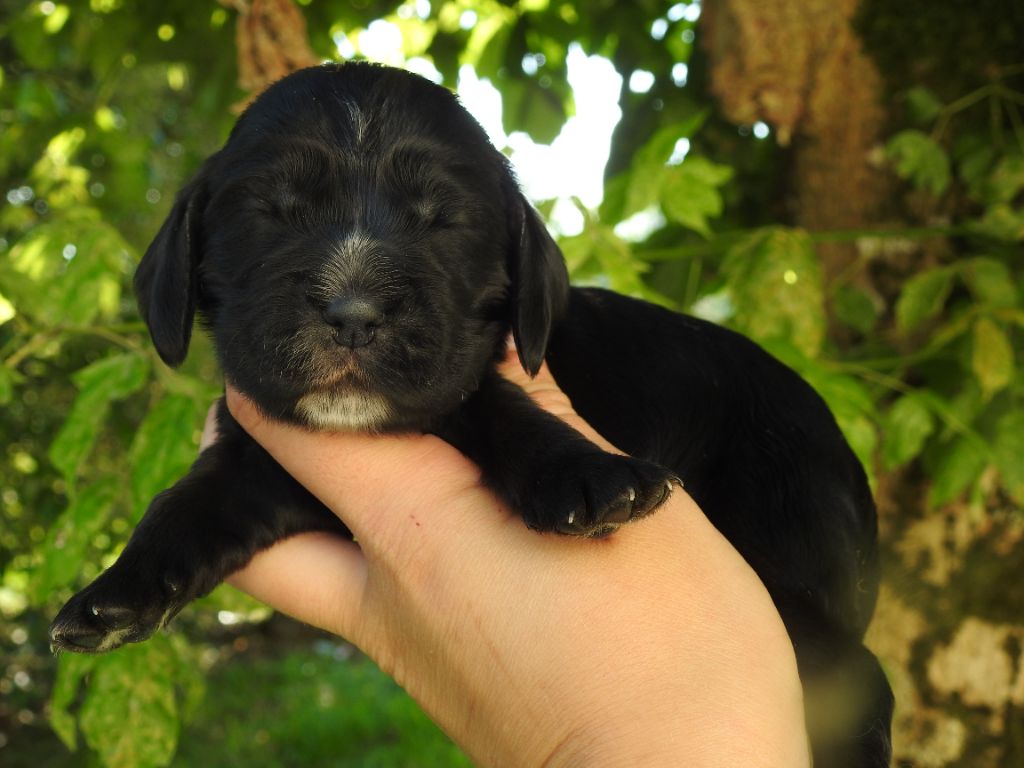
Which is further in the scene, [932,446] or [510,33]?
[510,33]

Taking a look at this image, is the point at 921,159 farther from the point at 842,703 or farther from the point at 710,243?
the point at 842,703

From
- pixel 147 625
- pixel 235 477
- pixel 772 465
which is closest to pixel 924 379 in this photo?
pixel 772 465

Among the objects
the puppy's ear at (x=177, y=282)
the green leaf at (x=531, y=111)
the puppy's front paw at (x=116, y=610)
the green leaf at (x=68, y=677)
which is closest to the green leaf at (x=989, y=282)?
the green leaf at (x=531, y=111)

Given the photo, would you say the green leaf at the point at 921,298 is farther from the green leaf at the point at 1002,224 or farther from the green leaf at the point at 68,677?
the green leaf at the point at 68,677

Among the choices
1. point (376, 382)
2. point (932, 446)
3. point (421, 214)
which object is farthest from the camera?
point (932, 446)

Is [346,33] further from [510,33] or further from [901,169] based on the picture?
[901,169]

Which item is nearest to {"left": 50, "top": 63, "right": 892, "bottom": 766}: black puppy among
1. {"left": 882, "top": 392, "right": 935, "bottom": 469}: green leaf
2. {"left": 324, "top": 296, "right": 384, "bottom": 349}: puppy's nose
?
{"left": 324, "top": 296, "right": 384, "bottom": 349}: puppy's nose

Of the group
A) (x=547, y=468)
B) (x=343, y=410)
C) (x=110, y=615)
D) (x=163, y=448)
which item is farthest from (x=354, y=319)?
(x=163, y=448)
